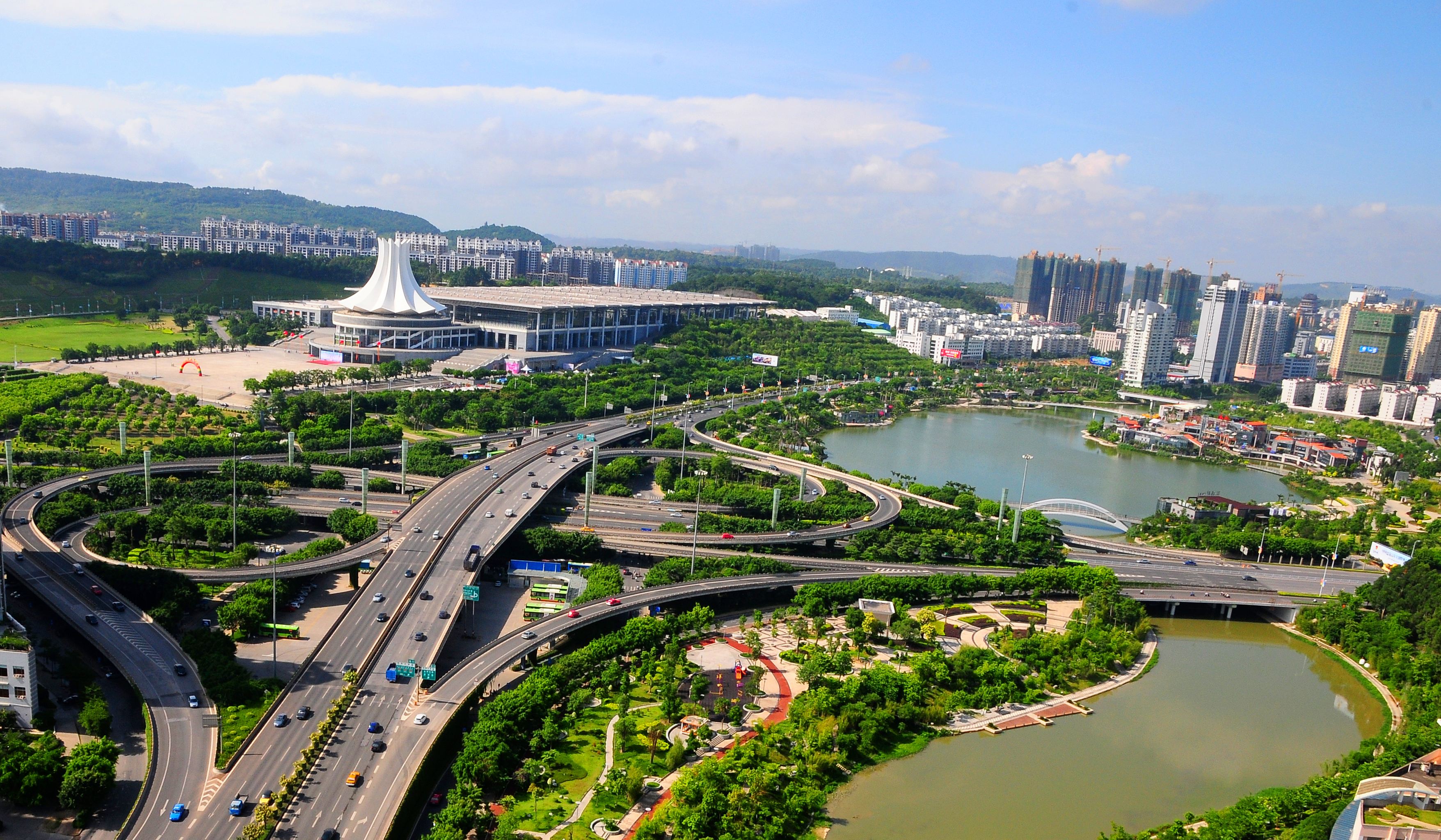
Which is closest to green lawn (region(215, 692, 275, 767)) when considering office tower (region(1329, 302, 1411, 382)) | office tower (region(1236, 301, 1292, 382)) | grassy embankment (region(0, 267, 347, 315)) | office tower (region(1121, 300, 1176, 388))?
grassy embankment (region(0, 267, 347, 315))

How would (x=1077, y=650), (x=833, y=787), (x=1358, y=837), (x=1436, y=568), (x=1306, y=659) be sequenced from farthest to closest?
(x=1436, y=568), (x=1306, y=659), (x=1077, y=650), (x=833, y=787), (x=1358, y=837)

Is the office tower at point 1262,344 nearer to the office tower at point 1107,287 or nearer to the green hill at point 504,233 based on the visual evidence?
the office tower at point 1107,287

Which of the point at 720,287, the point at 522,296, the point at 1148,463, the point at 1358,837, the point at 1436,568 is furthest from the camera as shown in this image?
the point at 720,287

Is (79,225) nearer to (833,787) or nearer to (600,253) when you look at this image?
(600,253)

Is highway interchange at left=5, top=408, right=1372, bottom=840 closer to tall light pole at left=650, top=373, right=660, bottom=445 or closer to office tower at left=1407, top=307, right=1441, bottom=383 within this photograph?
tall light pole at left=650, top=373, right=660, bottom=445

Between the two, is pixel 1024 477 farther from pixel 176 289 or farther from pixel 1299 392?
pixel 176 289

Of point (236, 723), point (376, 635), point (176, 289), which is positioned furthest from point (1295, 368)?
point (176, 289)

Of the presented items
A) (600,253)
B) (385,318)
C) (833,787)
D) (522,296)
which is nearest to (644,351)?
(522,296)
